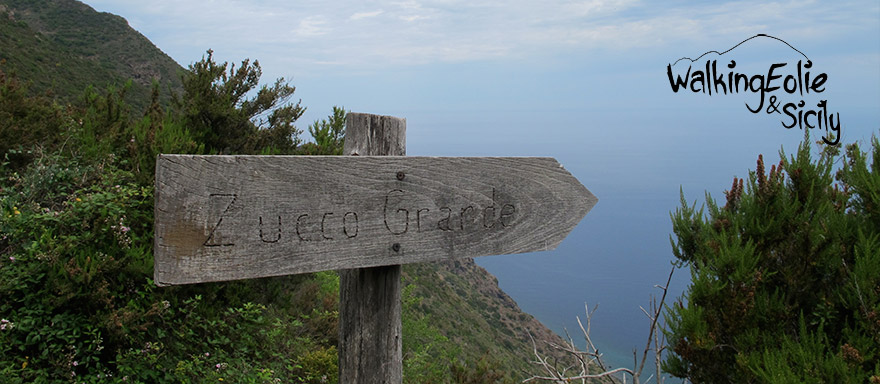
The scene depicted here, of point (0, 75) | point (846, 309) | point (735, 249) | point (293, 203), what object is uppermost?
point (0, 75)

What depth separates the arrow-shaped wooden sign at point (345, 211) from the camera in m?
1.33

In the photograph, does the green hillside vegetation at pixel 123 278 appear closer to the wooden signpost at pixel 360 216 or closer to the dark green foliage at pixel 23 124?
the dark green foliage at pixel 23 124

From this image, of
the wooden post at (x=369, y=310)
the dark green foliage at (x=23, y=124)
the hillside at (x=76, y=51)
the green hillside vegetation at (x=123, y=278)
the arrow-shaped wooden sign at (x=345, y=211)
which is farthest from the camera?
the hillside at (x=76, y=51)

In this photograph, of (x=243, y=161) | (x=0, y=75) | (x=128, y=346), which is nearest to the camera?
(x=243, y=161)

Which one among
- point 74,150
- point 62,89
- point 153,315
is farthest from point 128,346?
point 62,89

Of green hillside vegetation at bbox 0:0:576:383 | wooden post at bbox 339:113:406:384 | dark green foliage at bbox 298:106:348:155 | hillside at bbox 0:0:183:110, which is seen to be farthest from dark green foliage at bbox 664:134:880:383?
hillside at bbox 0:0:183:110

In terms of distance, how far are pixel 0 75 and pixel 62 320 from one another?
399 cm

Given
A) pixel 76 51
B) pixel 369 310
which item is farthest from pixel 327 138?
pixel 76 51

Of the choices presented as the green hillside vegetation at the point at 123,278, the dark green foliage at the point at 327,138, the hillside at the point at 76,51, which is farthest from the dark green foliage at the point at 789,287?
the hillside at the point at 76,51

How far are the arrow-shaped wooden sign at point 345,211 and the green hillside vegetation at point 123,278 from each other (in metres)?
1.09

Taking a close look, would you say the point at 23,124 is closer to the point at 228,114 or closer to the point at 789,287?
the point at 228,114

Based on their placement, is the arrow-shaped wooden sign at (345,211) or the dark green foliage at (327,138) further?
the dark green foliage at (327,138)

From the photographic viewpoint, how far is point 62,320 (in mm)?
3465

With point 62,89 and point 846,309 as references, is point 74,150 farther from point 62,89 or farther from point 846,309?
point 62,89
